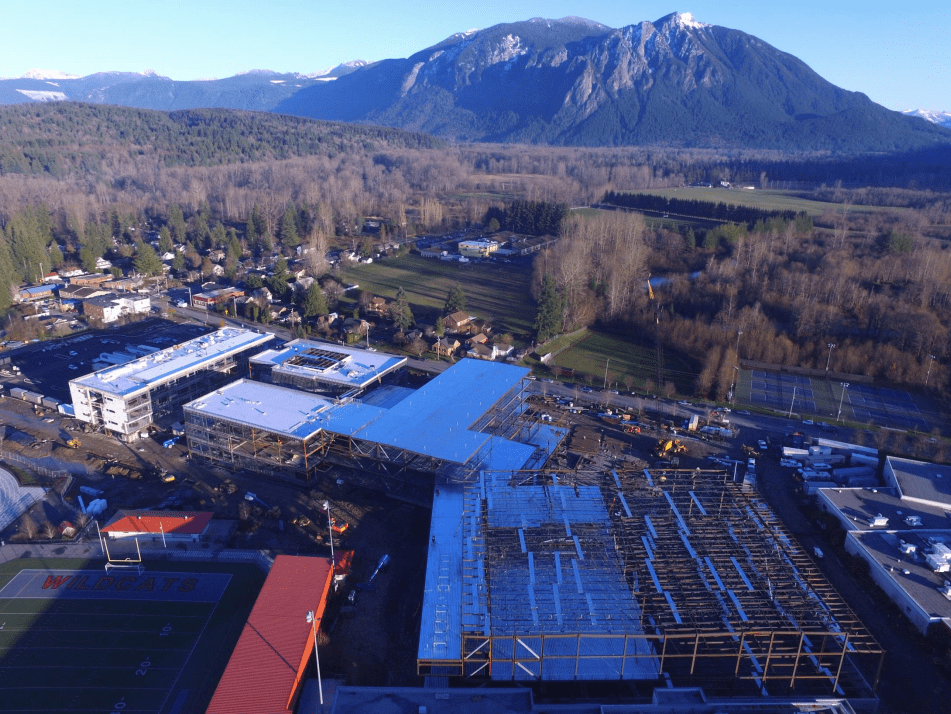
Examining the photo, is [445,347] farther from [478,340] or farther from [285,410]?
[285,410]

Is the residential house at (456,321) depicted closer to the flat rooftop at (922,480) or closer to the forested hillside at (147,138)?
the flat rooftop at (922,480)

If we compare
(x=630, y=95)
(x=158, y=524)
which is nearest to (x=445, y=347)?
(x=158, y=524)

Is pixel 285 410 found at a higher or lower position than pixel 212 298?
higher

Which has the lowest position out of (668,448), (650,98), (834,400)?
(668,448)

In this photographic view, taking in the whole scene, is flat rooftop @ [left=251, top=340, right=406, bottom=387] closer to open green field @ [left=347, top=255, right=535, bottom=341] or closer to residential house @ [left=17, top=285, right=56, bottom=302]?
open green field @ [left=347, top=255, right=535, bottom=341]

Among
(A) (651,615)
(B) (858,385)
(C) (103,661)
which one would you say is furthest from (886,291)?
(C) (103,661)

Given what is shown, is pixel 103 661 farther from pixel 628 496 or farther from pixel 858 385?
pixel 858 385

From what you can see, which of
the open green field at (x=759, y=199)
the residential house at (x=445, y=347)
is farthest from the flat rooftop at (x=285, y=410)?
the open green field at (x=759, y=199)

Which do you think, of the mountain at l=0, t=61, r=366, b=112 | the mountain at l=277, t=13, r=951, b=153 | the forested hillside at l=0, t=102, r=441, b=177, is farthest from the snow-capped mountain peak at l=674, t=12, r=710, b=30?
the mountain at l=0, t=61, r=366, b=112
